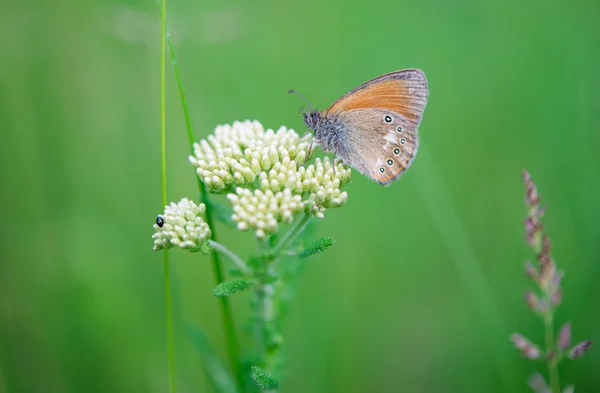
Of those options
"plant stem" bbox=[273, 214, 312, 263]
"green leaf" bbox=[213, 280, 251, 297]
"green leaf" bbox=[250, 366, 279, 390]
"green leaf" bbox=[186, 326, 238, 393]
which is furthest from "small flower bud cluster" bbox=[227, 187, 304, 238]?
"green leaf" bbox=[186, 326, 238, 393]

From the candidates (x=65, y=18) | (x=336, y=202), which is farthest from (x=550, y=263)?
(x=65, y=18)

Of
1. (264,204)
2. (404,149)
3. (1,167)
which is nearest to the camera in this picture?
(264,204)

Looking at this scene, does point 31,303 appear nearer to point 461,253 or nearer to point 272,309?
point 272,309

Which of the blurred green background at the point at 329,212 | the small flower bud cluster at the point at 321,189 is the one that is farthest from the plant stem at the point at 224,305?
the blurred green background at the point at 329,212

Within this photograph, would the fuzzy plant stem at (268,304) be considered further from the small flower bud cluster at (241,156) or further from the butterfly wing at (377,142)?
the butterfly wing at (377,142)

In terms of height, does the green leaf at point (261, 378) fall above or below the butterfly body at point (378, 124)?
below

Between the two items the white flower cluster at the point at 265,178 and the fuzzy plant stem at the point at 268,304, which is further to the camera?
the fuzzy plant stem at the point at 268,304

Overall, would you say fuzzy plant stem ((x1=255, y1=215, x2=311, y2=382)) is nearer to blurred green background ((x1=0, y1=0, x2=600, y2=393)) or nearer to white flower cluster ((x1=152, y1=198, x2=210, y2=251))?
white flower cluster ((x1=152, y1=198, x2=210, y2=251))

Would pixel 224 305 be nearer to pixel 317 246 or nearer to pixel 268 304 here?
pixel 268 304
